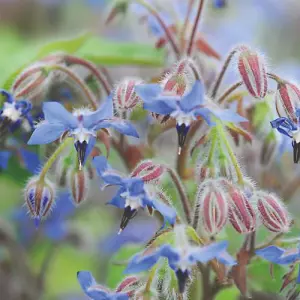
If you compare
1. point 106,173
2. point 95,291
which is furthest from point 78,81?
point 95,291

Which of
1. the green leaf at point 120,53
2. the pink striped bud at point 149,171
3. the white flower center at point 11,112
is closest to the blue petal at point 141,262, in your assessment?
the pink striped bud at point 149,171

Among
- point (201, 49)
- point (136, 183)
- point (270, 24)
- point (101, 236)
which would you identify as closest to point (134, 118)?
point (201, 49)

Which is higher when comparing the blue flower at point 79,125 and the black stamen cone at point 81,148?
the blue flower at point 79,125

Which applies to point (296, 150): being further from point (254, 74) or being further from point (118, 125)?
point (118, 125)

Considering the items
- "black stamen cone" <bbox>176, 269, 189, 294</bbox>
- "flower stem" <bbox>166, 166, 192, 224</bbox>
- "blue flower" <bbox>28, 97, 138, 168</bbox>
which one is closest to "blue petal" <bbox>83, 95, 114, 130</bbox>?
"blue flower" <bbox>28, 97, 138, 168</bbox>

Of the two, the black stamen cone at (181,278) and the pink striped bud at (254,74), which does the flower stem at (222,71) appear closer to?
the pink striped bud at (254,74)

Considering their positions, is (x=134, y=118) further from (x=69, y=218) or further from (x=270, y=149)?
(x=69, y=218)
